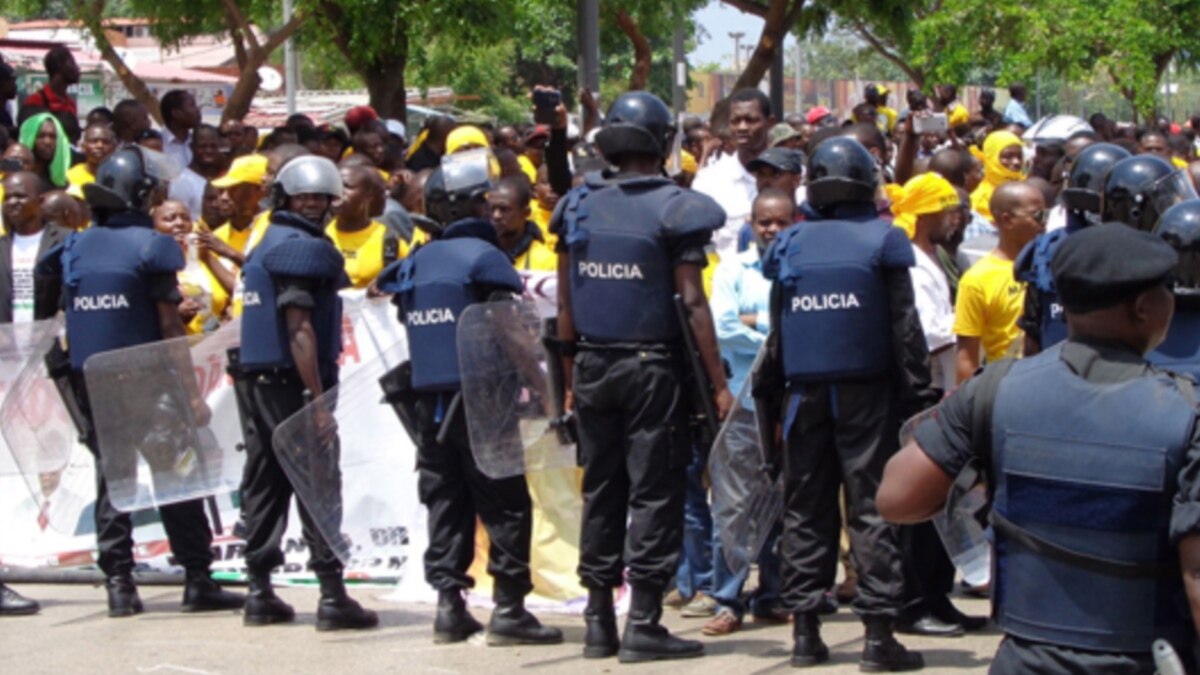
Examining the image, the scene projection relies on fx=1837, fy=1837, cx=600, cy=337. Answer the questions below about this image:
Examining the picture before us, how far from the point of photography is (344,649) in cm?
745

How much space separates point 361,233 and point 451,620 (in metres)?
2.34

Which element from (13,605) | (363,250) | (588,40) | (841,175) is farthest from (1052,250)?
(588,40)

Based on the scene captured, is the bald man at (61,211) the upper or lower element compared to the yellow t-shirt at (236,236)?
upper

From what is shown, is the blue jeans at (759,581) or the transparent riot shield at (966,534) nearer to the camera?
the transparent riot shield at (966,534)

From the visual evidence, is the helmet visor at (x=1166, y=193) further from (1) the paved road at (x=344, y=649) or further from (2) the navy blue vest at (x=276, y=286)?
(2) the navy blue vest at (x=276, y=286)

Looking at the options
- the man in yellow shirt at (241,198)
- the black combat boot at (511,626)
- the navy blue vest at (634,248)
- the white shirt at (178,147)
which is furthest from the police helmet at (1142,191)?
the white shirt at (178,147)

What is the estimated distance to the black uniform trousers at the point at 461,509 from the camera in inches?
289

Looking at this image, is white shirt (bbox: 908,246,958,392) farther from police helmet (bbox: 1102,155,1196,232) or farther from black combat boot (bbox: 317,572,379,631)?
black combat boot (bbox: 317,572,379,631)

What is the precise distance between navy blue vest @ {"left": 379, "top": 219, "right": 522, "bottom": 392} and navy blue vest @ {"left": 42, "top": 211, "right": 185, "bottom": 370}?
1.25 meters

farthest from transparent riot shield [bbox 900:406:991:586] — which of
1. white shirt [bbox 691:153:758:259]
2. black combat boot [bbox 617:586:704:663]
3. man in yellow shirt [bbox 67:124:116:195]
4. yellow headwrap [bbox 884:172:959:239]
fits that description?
man in yellow shirt [bbox 67:124:116:195]

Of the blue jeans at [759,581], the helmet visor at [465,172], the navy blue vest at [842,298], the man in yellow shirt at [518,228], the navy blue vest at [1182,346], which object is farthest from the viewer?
the man in yellow shirt at [518,228]

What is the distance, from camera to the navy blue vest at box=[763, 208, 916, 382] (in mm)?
6559

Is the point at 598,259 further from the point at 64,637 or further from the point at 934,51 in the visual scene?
the point at 934,51

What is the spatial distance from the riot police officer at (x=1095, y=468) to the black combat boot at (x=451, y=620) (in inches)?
153
